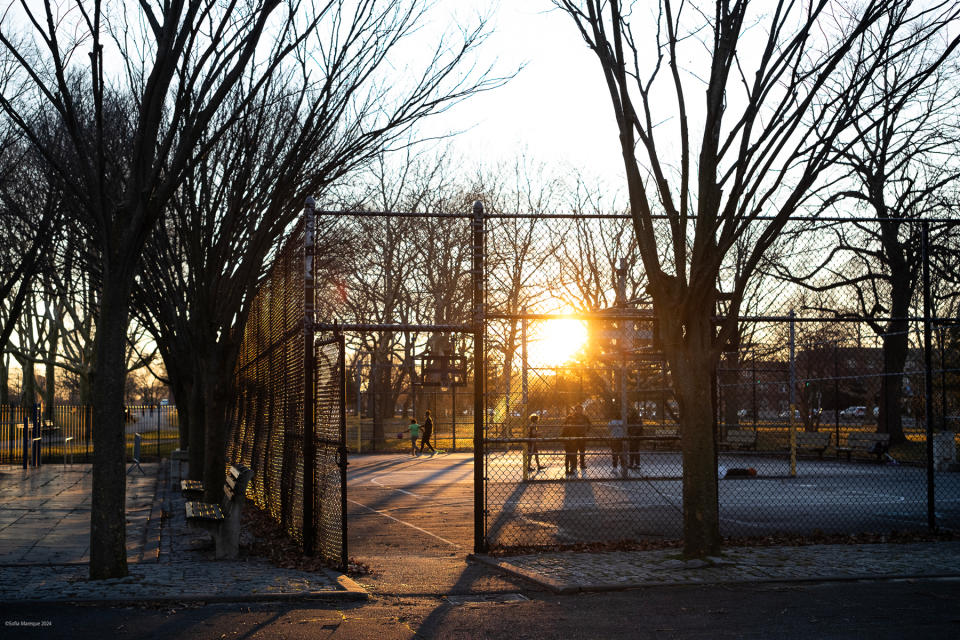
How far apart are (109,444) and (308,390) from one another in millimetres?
1917

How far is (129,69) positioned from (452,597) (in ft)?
28.3

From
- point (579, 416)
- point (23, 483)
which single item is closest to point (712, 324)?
point (579, 416)

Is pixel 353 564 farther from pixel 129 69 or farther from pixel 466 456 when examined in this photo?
pixel 466 456

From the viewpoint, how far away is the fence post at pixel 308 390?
941 cm

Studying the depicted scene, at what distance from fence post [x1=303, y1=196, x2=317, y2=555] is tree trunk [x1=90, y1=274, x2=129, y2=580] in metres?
1.68

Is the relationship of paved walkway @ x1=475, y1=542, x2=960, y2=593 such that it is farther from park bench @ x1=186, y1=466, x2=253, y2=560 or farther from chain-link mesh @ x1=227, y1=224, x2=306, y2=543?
chain-link mesh @ x1=227, y1=224, x2=306, y2=543

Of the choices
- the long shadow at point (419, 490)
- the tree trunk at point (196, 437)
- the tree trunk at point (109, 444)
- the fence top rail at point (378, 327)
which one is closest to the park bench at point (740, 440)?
the long shadow at point (419, 490)

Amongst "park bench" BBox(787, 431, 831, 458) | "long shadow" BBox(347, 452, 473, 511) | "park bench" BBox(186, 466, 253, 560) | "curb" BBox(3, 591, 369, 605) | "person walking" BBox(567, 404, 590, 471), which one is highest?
"person walking" BBox(567, 404, 590, 471)

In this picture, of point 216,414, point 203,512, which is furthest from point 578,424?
point 203,512

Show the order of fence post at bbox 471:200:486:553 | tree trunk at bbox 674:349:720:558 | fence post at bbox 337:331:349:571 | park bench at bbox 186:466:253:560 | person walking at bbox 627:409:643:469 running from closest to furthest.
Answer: fence post at bbox 337:331:349:571 < tree trunk at bbox 674:349:720:558 < fence post at bbox 471:200:486:553 < park bench at bbox 186:466:253:560 < person walking at bbox 627:409:643:469

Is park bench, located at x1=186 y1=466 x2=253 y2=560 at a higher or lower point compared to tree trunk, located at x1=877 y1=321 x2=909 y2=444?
lower

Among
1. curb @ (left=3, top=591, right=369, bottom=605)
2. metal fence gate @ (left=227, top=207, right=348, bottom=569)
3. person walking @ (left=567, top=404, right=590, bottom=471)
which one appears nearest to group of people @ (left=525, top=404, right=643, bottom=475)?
person walking @ (left=567, top=404, right=590, bottom=471)

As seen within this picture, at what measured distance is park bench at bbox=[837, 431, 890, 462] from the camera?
2641 cm

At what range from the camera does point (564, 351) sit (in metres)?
14.3
